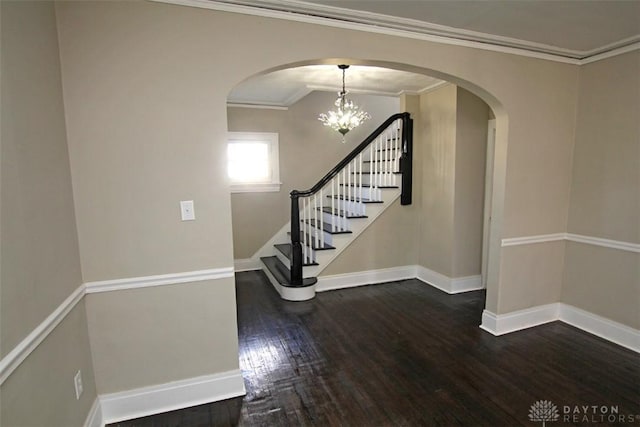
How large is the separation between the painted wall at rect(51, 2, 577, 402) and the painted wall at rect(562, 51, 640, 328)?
1906mm

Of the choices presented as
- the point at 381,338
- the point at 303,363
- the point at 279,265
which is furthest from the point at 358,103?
the point at 303,363

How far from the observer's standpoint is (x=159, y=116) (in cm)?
196

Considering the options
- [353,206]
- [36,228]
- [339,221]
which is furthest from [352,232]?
[36,228]

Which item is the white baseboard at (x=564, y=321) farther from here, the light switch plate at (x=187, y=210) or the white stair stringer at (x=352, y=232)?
the light switch plate at (x=187, y=210)

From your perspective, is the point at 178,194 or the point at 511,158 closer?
the point at 178,194

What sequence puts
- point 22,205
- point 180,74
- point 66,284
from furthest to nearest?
point 180,74, point 66,284, point 22,205

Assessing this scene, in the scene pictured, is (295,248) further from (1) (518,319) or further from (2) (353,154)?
(1) (518,319)

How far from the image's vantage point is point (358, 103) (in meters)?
5.77

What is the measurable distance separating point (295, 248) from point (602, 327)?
3105 mm

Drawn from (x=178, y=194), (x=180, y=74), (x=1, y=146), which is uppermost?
(x=180, y=74)

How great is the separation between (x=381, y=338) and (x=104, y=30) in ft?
9.98

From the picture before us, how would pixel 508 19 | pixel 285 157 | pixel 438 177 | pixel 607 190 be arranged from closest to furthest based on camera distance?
pixel 508 19 < pixel 607 190 < pixel 438 177 < pixel 285 157

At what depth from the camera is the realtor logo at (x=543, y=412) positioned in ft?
6.61

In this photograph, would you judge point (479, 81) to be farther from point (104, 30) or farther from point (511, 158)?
point (104, 30)
